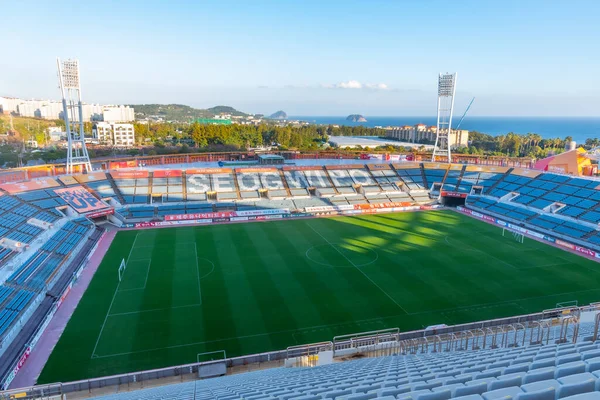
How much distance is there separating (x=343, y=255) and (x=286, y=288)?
7.47 m

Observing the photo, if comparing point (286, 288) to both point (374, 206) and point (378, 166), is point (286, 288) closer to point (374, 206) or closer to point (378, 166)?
point (374, 206)

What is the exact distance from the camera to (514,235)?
121 feet

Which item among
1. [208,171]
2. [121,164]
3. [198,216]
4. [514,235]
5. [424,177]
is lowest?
[514,235]

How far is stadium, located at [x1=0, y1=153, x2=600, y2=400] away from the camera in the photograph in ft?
41.4

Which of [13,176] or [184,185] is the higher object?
[13,176]

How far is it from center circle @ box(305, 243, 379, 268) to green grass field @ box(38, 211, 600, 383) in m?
0.08

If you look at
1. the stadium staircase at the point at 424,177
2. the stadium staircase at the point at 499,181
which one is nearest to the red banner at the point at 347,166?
the stadium staircase at the point at 424,177

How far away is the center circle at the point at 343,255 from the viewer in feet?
96.3

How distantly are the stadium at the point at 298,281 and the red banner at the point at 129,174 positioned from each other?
0.28m

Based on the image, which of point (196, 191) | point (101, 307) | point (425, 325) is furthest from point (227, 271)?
point (196, 191)

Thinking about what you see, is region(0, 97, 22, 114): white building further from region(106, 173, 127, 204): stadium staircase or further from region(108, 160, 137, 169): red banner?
region(106, 173, 127, 204): stadium staircase

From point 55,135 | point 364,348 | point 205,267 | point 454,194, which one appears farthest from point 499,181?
point 55,135

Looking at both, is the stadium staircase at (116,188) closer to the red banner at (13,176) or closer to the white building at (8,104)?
the red banner at (13,176)

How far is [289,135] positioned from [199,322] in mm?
72508
